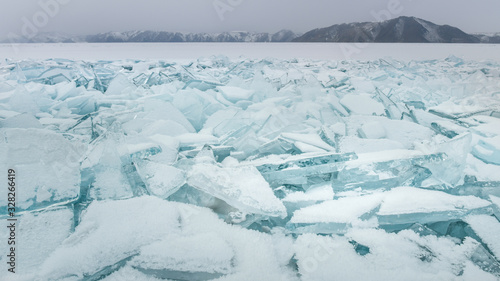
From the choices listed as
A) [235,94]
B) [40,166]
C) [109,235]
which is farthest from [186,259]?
[235,94]

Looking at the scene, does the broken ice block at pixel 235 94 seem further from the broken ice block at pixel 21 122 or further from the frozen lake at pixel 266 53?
the frozen lake at pixel 266 53

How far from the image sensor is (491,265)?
811 mm

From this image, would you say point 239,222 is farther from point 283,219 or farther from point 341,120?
point 341,120

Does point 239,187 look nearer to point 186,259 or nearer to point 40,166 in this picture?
point 186,259

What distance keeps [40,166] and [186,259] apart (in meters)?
0.77

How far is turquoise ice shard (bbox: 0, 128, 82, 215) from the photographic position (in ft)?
3.36

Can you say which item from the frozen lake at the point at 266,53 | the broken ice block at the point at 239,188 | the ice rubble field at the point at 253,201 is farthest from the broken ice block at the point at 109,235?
the frozen lake at the point at 266,53

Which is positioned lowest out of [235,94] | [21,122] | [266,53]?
[21,122]

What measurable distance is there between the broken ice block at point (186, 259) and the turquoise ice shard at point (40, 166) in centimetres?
46

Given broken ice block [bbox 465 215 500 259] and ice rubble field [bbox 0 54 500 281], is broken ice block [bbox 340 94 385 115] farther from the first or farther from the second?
broken ice block [bbox 465 215 500 259]

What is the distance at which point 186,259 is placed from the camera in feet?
2.67

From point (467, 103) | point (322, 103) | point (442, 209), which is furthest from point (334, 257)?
point (467, 103)

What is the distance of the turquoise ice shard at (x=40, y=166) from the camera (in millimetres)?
1025

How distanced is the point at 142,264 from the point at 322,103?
1.88 m
